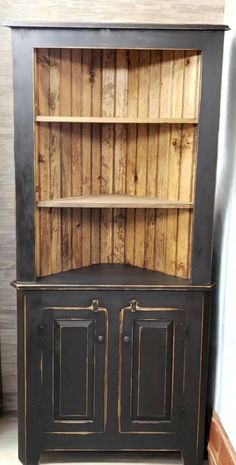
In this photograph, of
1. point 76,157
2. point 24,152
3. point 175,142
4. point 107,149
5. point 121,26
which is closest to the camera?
point 121,26

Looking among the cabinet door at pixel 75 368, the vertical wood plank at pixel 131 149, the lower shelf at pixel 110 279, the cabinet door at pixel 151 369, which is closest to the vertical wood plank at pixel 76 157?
the lower shelf at pixel 110 279

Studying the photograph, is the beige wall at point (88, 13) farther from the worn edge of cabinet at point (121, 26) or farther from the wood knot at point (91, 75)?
the worn edge of cabinet at point (121, 26)

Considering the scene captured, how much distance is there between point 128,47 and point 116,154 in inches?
25.3

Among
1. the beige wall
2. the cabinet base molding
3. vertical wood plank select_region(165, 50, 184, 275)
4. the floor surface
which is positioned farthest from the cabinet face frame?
the floor surface

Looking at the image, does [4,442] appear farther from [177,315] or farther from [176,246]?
[176,246]

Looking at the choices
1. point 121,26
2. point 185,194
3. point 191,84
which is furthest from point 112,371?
point 121,26

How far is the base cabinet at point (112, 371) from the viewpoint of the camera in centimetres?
249

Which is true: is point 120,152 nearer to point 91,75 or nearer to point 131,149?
point 131,149

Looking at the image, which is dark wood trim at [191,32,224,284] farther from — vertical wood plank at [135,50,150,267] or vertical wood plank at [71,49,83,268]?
vertical wood plank at [71,49,83,268]

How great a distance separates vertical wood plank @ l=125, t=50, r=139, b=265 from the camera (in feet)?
8.76

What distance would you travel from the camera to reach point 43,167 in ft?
8.27

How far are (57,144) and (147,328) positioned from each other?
0.96 m

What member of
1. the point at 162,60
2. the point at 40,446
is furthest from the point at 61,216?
the point at 40,446

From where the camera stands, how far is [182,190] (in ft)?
8.41
